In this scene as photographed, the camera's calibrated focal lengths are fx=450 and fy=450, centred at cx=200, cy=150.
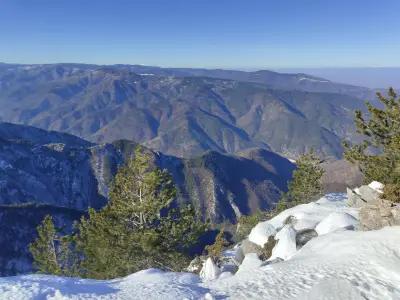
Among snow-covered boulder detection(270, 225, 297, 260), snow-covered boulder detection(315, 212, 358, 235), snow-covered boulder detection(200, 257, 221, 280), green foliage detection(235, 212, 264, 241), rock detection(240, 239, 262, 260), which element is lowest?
green foliage detection(235, 212, 264, 241)

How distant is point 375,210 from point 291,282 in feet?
33.9

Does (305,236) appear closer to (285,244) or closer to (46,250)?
(285,244)

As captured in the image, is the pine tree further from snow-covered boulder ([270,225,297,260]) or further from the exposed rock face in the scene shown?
the exposed rock face

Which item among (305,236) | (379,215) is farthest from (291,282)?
(305,236)

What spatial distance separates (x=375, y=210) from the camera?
29.3 meters

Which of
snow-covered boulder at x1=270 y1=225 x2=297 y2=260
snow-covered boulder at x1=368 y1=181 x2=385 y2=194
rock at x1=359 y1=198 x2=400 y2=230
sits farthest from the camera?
snow-covered boulder at x1=270 y1=225 x2=297 y2=260

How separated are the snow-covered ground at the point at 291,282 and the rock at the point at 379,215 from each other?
80cm

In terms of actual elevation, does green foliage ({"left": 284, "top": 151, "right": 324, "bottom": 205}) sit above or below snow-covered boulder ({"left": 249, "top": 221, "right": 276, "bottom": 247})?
below

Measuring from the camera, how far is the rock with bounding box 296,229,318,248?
3622 centimetres

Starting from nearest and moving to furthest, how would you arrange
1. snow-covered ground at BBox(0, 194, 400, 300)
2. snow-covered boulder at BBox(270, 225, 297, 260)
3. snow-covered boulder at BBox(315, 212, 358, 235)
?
1. snow-covered ground at BBox(0, 194, 400, 300)
2. snow-covered boulder at BBox(270, 225, 297, 260)
3. snow-covered boulder at BBox(315, 212, 358, 235)

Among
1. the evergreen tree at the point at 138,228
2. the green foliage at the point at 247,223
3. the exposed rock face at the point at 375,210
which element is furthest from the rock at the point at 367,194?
the green foliage at the point at 247,223

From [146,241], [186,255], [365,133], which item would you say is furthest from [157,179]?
[365,133]

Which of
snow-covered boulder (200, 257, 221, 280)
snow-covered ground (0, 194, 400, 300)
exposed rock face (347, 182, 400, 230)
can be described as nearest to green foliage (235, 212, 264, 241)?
snow-covered boulder (200, 257, 221, 280)

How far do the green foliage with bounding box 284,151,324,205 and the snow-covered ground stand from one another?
6160 cm
